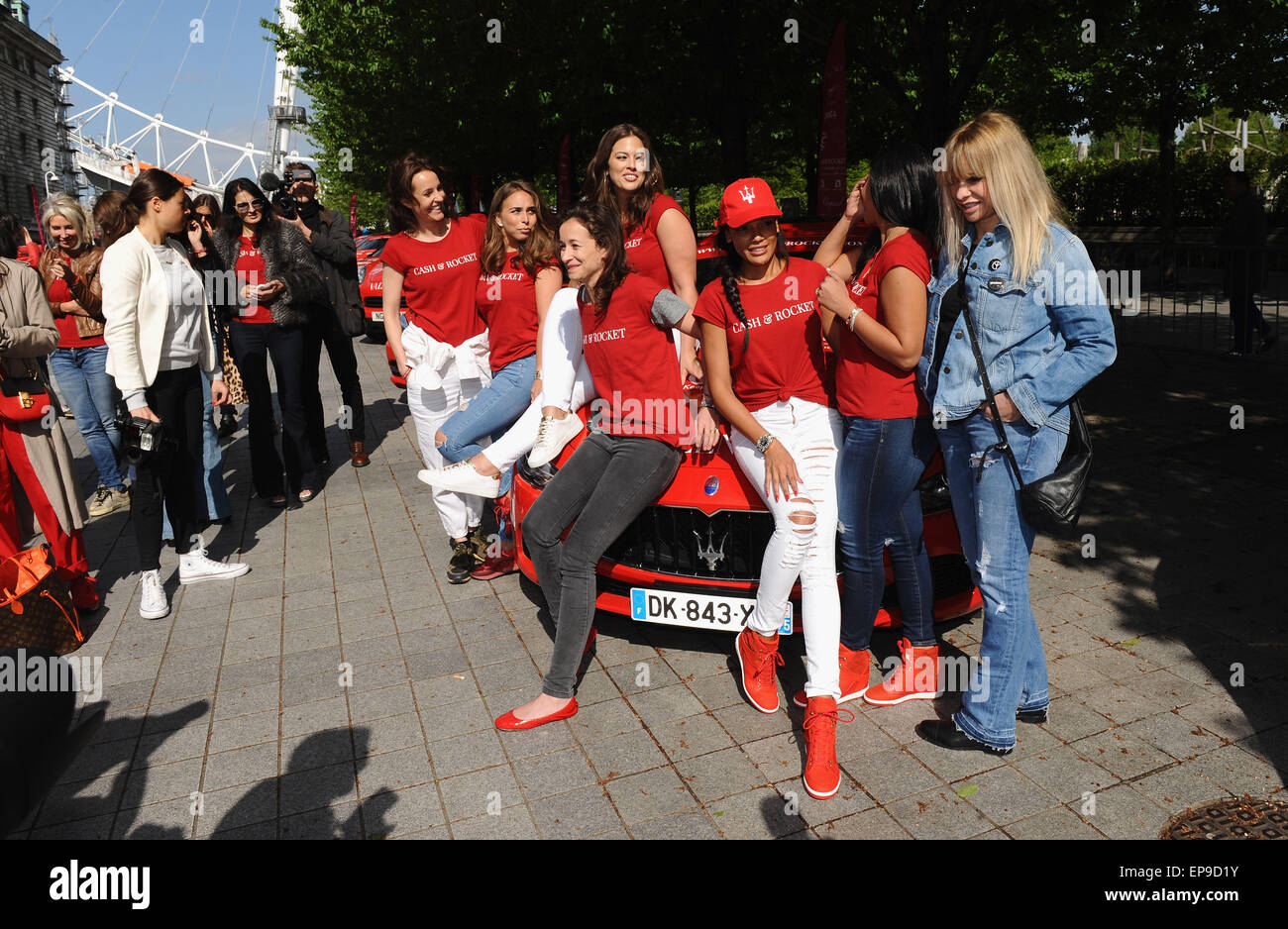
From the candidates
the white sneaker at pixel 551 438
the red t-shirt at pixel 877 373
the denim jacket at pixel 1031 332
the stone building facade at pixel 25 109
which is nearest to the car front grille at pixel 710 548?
the white sneaker at pixel 551 438

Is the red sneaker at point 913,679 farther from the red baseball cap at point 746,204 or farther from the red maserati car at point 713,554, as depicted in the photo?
the red baseball cap at point 746,204

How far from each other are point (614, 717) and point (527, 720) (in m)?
0.37

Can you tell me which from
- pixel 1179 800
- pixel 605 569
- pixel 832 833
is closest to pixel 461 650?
pixel 605 569

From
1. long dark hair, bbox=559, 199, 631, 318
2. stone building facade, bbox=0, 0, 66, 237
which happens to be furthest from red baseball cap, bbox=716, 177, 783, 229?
stone building facade, bbox=0, 0, 66, 237

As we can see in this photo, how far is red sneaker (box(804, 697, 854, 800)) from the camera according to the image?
3371mm

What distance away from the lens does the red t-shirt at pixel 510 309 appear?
5012 mm

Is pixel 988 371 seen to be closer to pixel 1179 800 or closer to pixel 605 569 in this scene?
pixel 1179 800

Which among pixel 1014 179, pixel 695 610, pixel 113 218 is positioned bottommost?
pixel 695 610

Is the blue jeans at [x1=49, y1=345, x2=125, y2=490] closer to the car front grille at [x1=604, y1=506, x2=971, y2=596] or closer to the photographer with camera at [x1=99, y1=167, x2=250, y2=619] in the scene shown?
→ the photographer with camera at [x1=99, y1=167, x2=250, y2=619]

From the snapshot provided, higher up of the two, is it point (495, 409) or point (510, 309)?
point (510, 309)

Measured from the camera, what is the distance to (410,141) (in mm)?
22312

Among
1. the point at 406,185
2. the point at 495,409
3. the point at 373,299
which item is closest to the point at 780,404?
the point at 495,409

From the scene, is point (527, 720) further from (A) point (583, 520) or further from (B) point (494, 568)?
(B) point (494, 568)

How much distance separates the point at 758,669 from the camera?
3959 millimetres
